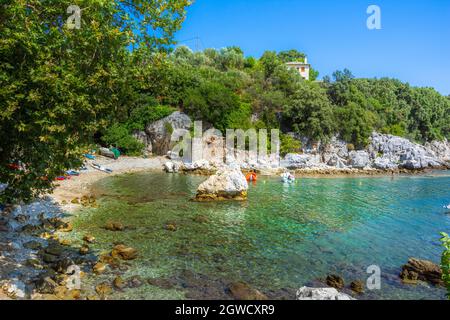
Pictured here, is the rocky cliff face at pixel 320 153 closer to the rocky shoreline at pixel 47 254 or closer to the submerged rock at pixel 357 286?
the rocky shoreline at pixel 47 254

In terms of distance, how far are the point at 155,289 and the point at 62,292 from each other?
10.7 ft

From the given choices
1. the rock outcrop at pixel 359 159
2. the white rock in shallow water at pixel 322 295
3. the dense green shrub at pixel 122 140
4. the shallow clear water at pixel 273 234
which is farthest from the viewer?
the rock outcrop at pixel 359 159

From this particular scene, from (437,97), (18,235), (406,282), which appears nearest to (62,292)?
(18,235)

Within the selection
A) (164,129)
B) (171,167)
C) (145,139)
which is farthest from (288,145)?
(145,139)

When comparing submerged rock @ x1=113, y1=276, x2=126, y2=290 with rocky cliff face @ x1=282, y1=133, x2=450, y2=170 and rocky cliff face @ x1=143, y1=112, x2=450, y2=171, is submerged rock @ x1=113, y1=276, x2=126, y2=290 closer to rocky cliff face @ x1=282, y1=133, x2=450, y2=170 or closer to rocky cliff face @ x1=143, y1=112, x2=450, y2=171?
rocky cliff face @ x1=143, y1=112, x2=450, y2=171

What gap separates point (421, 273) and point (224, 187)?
1713 centimetres

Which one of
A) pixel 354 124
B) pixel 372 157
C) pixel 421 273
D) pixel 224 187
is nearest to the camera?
pixel 421 273

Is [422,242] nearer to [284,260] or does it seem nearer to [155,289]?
[284,260]

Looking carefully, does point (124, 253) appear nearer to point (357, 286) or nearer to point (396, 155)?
point (357, 286)

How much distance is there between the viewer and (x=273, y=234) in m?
19.9

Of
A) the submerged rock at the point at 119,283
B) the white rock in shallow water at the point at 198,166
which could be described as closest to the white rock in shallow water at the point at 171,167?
the white rock in shallow water at the point at 198,166

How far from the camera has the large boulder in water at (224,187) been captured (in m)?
→ 28.9

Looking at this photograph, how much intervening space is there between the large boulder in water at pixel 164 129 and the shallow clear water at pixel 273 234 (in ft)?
70.1
